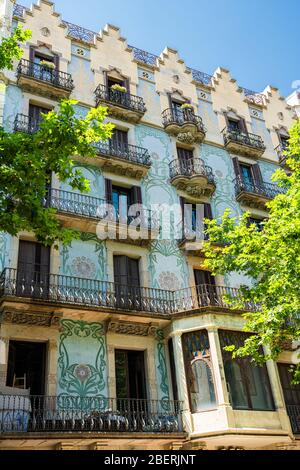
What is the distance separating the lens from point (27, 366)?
14352 mm

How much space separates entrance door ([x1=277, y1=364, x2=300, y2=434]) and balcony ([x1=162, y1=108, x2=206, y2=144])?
35.0 ft

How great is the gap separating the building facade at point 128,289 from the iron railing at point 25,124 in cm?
8

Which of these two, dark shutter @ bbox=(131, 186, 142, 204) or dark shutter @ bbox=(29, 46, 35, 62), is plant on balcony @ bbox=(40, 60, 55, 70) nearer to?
dark shutter @ bbox=(29, 46, 35, 62)

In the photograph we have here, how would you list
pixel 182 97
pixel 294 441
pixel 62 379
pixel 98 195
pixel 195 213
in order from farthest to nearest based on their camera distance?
pixel 182 97
pixel 195 213
pixel 98 195
pixel 294 441
pixel 62 379

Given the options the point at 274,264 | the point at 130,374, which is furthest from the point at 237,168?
the point at 130,374

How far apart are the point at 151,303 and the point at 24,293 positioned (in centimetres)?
447

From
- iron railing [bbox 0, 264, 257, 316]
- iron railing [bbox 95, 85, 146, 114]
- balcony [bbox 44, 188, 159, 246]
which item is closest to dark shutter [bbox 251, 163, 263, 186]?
iron railing [bbox 95, 85, 146, 114]

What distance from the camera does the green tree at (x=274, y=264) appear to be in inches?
499

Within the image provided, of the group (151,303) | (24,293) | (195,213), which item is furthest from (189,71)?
(24,293)

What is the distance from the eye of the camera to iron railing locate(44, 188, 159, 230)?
55.8 ft

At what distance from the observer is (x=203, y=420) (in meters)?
14.7

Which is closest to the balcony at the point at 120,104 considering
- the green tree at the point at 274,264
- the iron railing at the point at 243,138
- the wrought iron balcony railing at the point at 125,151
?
the wrought iron balcony railing at the point at 125,151

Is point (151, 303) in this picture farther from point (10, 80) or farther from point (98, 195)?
A: point (10, 80)

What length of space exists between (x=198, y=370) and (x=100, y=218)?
623 centimetres
